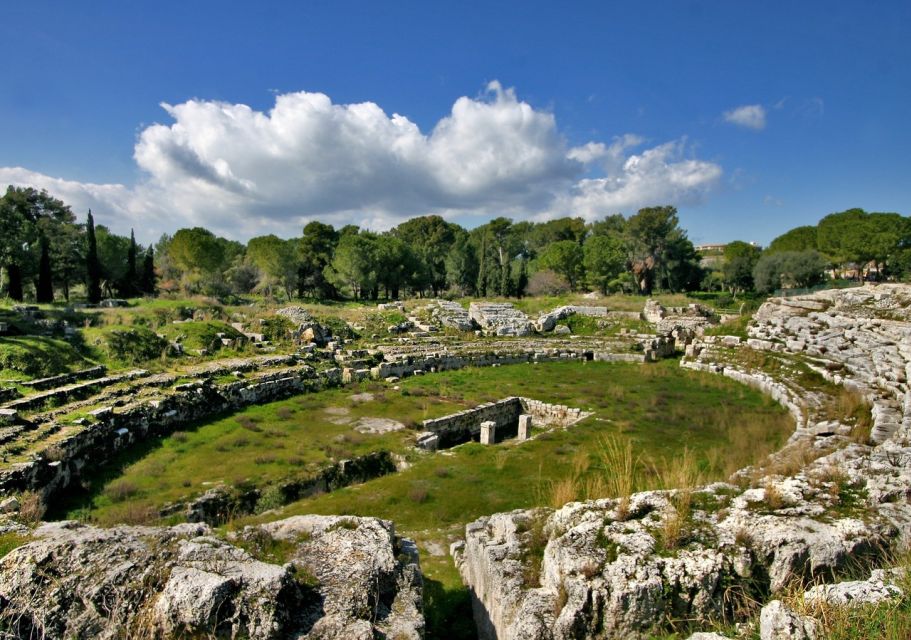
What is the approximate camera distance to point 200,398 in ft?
55.3

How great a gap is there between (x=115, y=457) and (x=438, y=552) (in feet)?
32.2

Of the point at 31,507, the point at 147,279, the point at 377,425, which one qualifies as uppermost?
the point at 147,279

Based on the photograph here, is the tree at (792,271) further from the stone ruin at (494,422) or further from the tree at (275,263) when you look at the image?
the tree at (275,263)

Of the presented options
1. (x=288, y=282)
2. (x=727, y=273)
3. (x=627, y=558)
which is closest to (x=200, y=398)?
(x=627, y=558)

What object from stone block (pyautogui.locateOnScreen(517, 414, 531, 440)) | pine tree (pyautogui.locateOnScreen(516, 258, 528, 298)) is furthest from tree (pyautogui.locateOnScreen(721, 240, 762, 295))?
stone block (pyautogui.locateOnScreen(517, 414, 531, 440))

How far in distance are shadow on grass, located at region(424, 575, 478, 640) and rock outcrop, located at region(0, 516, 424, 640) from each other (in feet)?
4.98

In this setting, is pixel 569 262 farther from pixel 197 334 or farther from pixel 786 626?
pixel 786 626

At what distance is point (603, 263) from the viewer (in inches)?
2024

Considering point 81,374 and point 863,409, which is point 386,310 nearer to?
point 81,374

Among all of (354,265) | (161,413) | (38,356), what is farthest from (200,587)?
(354,265)

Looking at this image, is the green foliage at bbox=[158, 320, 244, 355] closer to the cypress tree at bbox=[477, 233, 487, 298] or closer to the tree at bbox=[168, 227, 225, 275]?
the tree at bbox=[168, 227, 225, 275]

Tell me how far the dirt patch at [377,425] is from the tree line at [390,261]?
26.2 meters

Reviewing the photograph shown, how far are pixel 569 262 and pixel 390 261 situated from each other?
20.4 meters

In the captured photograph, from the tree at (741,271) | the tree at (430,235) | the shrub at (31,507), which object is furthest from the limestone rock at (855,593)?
the tree at (741,271)
